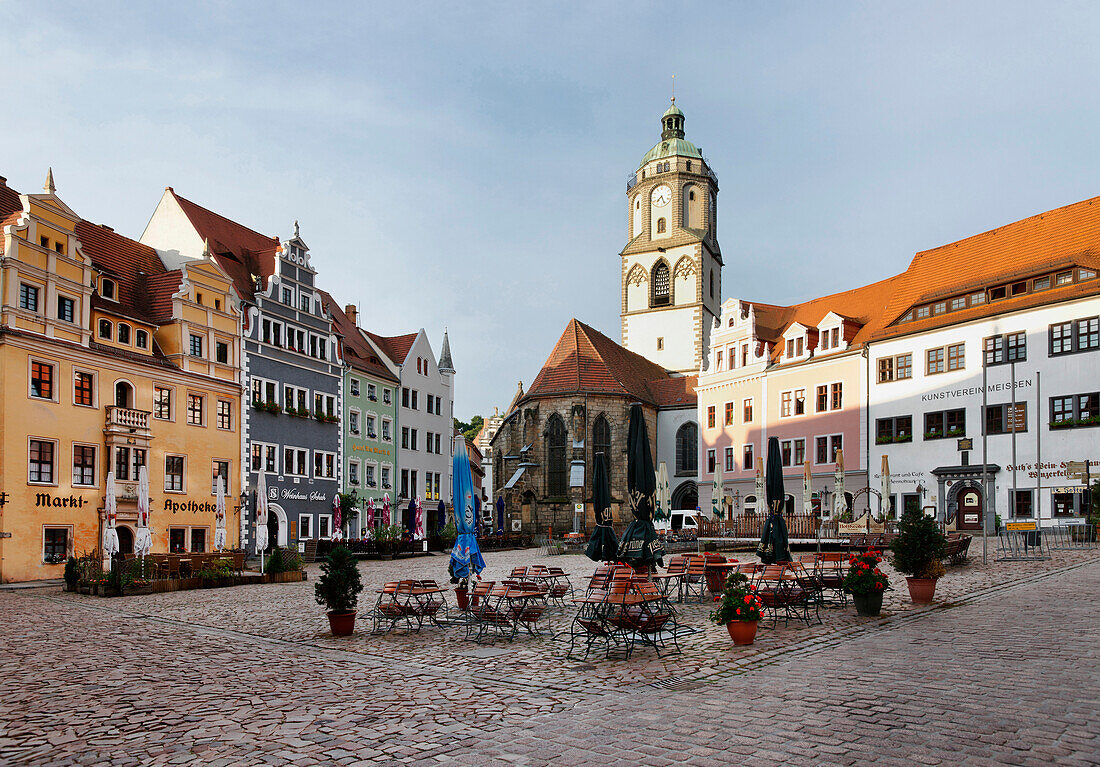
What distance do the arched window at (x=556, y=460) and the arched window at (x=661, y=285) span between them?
54.7 ft

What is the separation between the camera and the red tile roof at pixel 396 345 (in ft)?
161

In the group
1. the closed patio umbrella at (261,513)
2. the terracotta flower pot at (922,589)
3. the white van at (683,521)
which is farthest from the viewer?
the white van at (683,521)

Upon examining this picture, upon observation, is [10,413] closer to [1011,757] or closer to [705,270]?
[1011,757]

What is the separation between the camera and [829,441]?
44656 millimetres

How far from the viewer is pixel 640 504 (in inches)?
651

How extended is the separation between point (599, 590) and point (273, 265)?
29.4m

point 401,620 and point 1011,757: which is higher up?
point 1011,757

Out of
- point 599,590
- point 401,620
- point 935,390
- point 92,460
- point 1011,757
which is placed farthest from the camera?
point 935,390

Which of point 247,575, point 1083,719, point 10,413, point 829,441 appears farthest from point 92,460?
point 829,441

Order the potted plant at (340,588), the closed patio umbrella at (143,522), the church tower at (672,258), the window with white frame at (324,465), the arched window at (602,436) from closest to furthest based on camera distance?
the potted plant at (340,588), the closed patio umbrella at (143,522), the window with white frame at (324,465), the arched window at (602,436), the church tower at (672,258)

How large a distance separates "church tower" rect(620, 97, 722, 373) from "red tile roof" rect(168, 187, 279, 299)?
33835mm

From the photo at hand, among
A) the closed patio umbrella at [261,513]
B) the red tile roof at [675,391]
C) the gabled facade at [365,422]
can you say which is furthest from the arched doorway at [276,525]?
the red tile roof at [675,391]

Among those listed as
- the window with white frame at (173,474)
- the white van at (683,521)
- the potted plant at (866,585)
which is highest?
the window with white frame at (173,474)

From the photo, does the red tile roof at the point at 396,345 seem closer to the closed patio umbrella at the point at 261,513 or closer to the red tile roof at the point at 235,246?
the red tile roof at the point at 235,246
